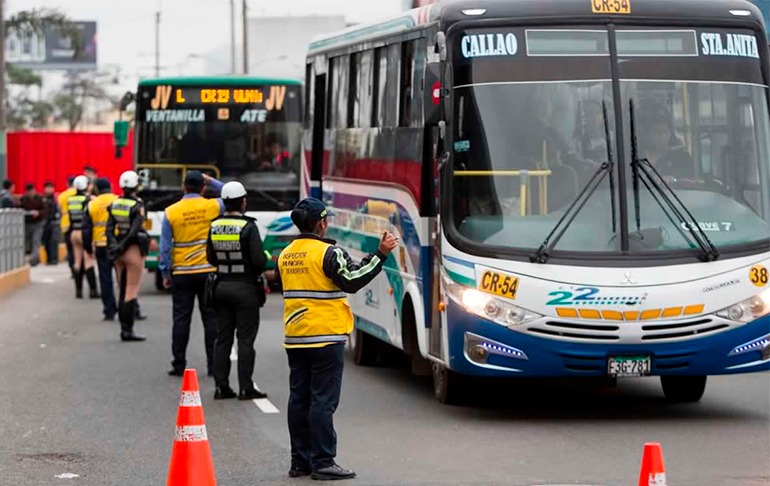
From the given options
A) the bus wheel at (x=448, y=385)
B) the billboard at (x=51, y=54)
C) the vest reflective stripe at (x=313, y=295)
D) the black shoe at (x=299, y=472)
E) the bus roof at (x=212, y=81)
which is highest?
the billboard at (x=51, y=54)

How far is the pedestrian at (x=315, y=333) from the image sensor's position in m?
9.84

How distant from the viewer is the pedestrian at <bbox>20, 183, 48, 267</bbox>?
1441 inches

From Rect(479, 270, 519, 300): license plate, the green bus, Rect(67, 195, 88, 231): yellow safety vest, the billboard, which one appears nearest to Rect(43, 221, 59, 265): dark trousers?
the green bus

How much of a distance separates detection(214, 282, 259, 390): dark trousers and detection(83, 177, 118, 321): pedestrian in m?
7.62

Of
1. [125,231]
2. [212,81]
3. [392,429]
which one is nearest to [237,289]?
[392,429]

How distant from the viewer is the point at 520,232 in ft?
40.3

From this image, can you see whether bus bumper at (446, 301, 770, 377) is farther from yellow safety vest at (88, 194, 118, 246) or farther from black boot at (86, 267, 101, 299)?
black boot at (86, 267, 101, 299)

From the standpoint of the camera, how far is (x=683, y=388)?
13.7 m

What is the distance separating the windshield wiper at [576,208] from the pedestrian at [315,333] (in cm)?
243

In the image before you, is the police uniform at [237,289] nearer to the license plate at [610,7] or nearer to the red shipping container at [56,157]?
the license plate at [610,7]

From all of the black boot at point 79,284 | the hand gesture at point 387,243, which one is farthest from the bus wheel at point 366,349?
the black boot at point 79,284

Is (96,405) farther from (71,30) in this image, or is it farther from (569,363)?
(71,30)

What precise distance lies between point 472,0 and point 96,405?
4.38 m

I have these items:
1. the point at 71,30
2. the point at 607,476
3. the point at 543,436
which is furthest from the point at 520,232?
the point at 71,30
